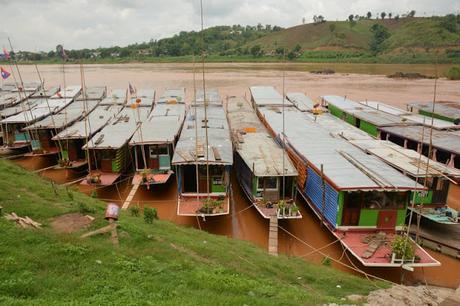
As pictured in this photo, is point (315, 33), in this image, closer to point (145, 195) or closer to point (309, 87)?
point (309, 87)

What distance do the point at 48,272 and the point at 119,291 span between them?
138 centimetres

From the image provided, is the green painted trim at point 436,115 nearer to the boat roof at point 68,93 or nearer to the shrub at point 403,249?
the shrub at point 403,249

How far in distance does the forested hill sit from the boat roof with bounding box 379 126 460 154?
55315mm

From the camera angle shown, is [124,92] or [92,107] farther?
[124,92]

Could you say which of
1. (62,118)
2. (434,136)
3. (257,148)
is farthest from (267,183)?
(62,118)

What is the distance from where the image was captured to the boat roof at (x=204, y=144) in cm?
1264

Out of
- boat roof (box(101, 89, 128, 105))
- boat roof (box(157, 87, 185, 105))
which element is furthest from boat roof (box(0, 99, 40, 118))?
boat roof (box(157, 87, 185, 105))

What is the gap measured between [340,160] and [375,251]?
387 cm

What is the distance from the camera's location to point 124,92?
95.3ft

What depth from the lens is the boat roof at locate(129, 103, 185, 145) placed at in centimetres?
1507

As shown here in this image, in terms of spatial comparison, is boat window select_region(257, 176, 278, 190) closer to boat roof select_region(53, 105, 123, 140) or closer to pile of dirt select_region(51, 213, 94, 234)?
pile of dirt select_region(51, 213, 94, 234)

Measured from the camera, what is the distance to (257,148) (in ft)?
47.3

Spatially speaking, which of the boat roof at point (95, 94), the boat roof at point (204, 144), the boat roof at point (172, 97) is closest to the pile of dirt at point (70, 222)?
the boat roof at point (204, 144)

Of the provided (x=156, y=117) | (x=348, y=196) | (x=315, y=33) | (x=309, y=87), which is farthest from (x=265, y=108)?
(x=315, y=33)
